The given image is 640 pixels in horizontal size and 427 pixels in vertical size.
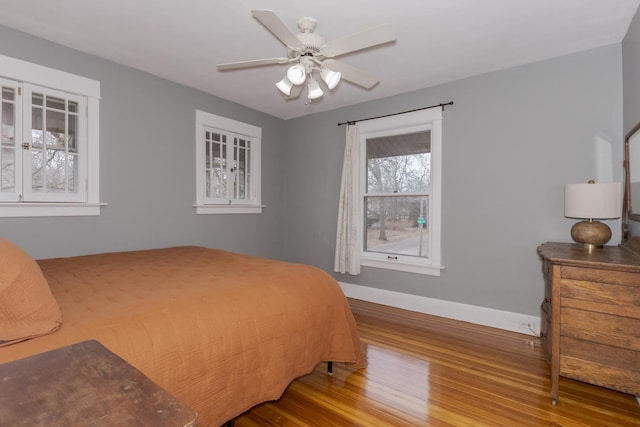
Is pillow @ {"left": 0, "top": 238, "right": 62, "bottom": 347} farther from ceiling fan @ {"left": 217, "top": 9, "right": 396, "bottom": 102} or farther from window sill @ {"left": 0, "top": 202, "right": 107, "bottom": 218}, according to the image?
window sill @ {"left": 0, "top": 202, "right": 107, "bottom": 218}

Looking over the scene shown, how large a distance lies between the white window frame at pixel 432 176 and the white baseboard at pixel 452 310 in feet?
1.02

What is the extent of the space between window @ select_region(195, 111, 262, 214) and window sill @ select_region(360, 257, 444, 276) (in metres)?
1.62

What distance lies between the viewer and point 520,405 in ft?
6.46

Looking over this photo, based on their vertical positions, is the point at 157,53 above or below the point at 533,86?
above

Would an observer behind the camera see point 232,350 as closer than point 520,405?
Yes

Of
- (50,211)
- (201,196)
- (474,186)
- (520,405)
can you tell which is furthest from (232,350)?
(474,186)

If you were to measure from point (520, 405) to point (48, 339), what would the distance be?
7.77ft

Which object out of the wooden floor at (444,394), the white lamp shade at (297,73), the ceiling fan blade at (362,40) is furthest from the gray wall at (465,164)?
the white lamp shade at (297,73)

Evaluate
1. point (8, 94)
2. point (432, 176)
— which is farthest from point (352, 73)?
point (8, 94)

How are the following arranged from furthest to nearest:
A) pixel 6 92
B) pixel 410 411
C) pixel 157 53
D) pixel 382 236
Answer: pixel 382 236 < pixel 157 53 < pixel 6 92 < pixel 410 411

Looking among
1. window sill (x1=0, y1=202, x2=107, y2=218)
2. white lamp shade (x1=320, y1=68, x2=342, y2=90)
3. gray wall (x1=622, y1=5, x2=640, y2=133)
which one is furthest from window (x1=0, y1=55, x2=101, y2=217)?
gray wall (x1=622, y1=5, x2=640, y2=133)

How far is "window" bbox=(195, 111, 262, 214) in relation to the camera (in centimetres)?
379

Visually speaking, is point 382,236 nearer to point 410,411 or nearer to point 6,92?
point 410,411

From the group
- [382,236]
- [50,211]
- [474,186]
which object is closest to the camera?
[50,211]
